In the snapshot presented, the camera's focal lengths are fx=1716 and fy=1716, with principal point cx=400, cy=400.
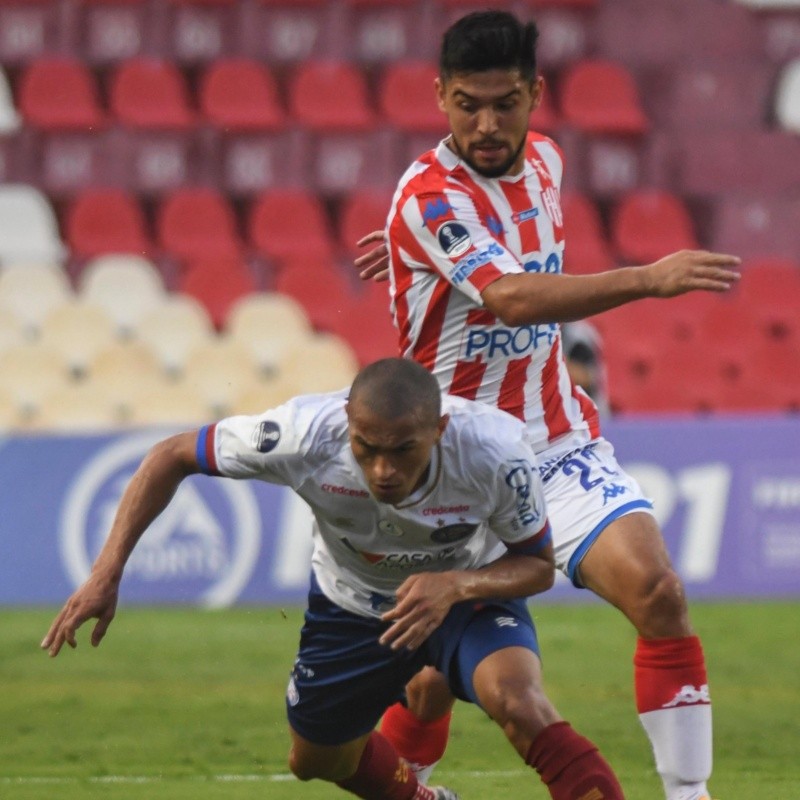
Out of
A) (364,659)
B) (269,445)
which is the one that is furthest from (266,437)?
(364,659)

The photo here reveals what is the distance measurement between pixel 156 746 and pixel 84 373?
17.4 ft

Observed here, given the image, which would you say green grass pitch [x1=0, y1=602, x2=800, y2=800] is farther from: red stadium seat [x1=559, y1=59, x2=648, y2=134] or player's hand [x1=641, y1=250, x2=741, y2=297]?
red stadium seat [x1=559, y1=59, x2=648, y2=134]

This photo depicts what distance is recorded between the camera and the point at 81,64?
1309 centimetres

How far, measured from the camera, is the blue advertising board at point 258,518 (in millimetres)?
9219

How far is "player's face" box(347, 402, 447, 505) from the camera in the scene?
385 centimetres

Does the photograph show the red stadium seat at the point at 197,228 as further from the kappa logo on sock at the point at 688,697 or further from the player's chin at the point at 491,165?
the kappa logo on sock at the point at 688,697

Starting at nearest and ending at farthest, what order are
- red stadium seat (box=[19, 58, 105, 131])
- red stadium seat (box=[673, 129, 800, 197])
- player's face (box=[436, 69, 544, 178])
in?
player's face (box=[436, 69, 544, 178])
red stadium seat (box=[19, 58, 105, 131])
red stadium seat (box=[673, 129, 800, 197])

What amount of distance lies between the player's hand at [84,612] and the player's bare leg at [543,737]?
91 centimetres

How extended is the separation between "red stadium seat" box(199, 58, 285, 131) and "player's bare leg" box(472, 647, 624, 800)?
9419 mm

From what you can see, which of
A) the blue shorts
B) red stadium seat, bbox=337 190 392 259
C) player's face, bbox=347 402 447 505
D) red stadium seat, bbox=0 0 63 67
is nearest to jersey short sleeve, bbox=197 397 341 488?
player's face, bbox=347 402 447 505

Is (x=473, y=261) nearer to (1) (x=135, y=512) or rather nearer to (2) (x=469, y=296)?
(2) (x=469, y=296)

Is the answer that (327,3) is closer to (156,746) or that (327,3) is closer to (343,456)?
(156,746)

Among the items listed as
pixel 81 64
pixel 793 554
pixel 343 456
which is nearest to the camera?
pixel 343 456

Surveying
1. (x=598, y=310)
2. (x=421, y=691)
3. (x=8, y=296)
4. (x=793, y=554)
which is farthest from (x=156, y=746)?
(x=8, y=296)
